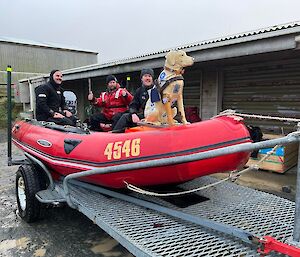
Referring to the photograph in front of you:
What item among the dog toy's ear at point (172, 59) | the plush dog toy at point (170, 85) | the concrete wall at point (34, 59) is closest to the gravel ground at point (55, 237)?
the plush dog toy at point (170, 85)

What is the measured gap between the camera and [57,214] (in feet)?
12.4

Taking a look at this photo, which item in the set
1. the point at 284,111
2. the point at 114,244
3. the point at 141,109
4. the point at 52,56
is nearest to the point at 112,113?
the point at 141,109

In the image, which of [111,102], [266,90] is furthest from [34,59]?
[266,90]

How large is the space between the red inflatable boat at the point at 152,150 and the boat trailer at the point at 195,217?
0.47ft

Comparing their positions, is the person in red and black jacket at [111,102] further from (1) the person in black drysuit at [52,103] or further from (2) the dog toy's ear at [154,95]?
(2) the dog toy's ear at [154,95]

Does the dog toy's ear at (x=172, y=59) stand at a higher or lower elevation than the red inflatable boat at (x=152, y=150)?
higher

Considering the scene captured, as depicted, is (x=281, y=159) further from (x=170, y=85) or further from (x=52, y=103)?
(x=52, y=103)

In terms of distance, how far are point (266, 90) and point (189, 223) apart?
4740 mm

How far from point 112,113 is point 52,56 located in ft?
62.2

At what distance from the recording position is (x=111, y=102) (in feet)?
16.2

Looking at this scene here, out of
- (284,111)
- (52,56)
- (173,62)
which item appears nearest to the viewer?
(173,62)

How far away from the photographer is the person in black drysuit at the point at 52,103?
429 centimetres

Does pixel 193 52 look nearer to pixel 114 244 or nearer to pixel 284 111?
pixel 284 111

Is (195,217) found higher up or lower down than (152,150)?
lower down
